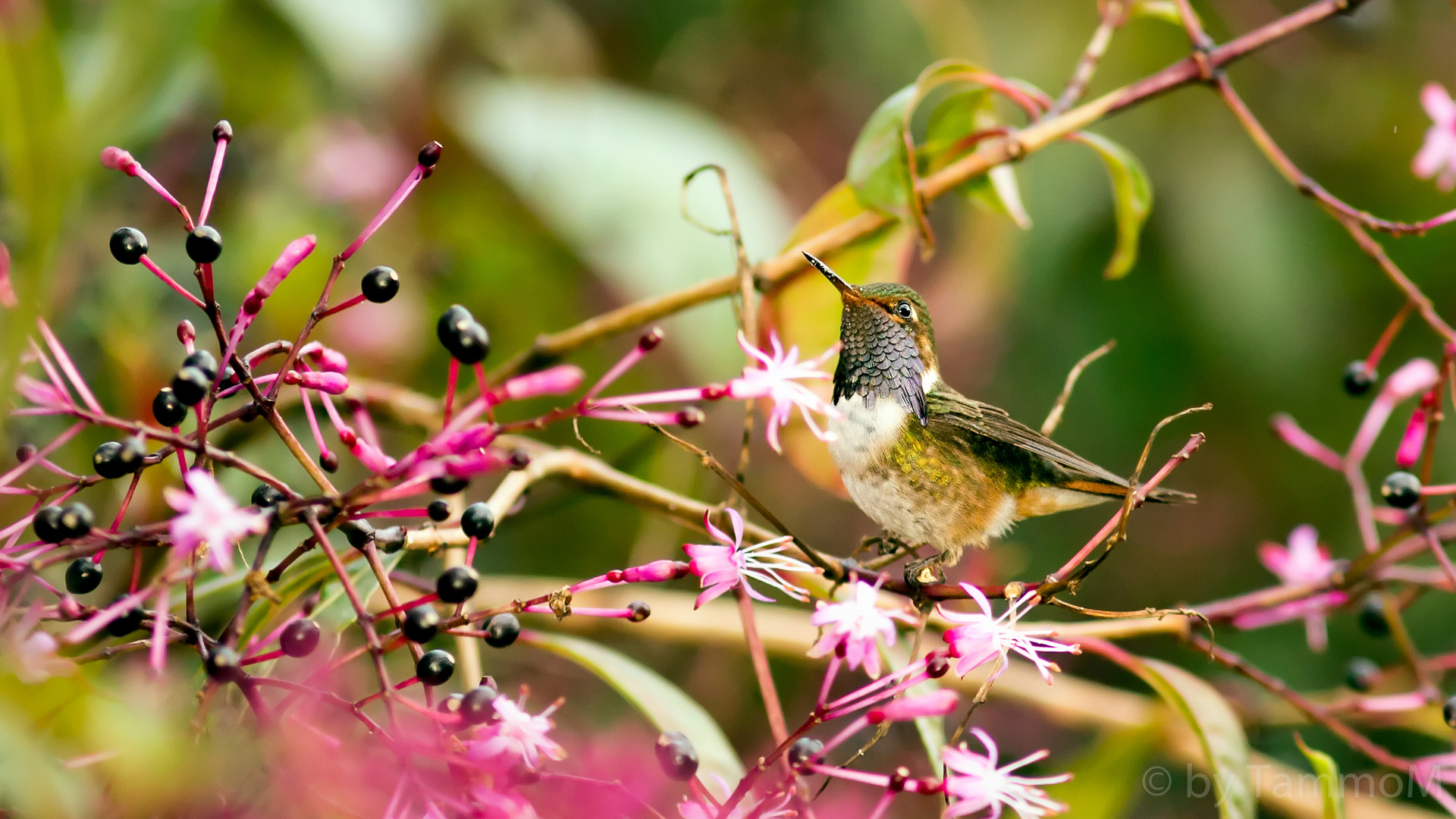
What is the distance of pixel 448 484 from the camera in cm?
50

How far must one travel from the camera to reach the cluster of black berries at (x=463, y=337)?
51cm

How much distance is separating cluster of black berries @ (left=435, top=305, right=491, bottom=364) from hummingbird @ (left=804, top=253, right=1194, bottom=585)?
0.27 metres

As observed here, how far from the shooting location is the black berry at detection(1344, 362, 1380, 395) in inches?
36.7

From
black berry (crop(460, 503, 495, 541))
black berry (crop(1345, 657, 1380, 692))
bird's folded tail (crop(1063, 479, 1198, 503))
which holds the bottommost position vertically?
black berry (crop(460, 503, 495, 541))

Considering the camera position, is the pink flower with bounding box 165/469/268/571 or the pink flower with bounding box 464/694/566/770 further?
the pink flower with bounding box 464/694/566/770

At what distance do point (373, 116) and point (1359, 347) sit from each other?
1.73 metres

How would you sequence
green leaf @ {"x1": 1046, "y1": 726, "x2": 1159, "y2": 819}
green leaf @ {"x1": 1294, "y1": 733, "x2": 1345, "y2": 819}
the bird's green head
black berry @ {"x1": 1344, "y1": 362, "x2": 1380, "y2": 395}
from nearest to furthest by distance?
green leaf @ {"x1": 1294, "y1": 733, "x2": 1345, "y2": 819} < the bird's green head < black berry @ {"x1": 1344, "y1": 362, "x2": 1380, "y2": 395} < green leaf @ {"x1": 1046, "y1": 726, "x2": 1159, "y2": 819}

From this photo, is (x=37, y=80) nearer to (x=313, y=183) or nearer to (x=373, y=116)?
(x=313, y=183)

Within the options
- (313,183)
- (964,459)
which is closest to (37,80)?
(964,459)

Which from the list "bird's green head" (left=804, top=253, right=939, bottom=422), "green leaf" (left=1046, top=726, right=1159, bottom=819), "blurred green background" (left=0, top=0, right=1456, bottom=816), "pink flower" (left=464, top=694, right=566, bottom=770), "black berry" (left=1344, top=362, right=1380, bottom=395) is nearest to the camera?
"pink flower" (left=464, top=694, right=566, bottom=770)

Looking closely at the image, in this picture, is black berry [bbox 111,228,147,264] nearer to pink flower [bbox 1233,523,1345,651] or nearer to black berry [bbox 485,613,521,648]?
black berry [bbox 485,613,521,648]

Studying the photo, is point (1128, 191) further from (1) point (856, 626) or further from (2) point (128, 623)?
(2) point (128, 623)

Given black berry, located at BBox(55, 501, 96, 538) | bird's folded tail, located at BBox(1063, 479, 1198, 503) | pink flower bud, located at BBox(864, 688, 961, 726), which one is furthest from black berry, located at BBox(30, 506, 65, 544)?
bird's folded tail, located at BBox(1063, 479, 1198, 503)

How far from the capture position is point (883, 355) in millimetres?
795
